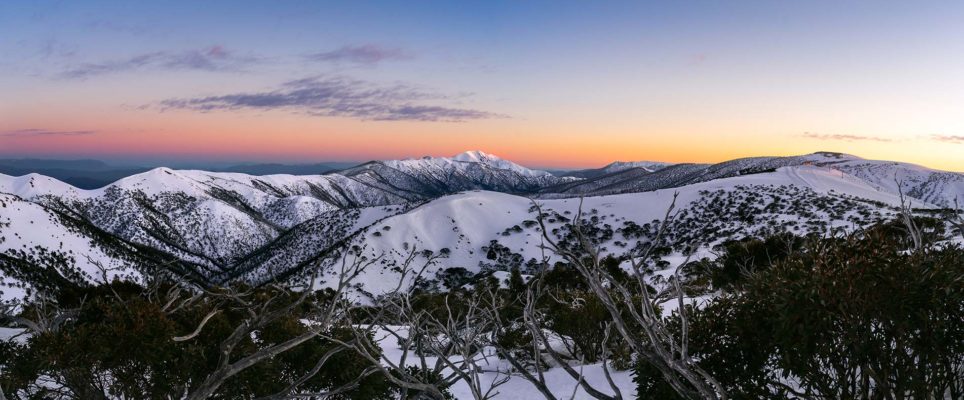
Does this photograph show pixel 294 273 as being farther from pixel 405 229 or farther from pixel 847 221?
pixel 847 221

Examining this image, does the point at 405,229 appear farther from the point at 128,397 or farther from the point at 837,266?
the point at 837,266

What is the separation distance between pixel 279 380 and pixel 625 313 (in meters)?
13.4

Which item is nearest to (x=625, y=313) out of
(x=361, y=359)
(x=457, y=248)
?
(x=361, y=359)

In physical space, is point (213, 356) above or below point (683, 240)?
above

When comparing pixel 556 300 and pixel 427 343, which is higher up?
pixel 556 300

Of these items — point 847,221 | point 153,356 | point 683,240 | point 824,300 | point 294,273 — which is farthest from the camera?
point 294,273

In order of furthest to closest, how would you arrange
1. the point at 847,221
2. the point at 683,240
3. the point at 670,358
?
the point at 683,240 → the point at 847,221 → the point at 670,358

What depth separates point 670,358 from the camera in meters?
3.71

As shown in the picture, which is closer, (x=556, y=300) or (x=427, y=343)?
(x=427, y=343)

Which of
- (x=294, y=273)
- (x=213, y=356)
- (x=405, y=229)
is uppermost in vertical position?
(x=213, y=356)

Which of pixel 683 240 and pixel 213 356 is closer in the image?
pixel 213 356

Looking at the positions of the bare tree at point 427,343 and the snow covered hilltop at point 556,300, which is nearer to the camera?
the bare tree at point 427,343

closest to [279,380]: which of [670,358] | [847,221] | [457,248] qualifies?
[670,358]

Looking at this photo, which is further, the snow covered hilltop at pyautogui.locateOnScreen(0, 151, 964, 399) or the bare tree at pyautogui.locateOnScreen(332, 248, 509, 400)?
the snow covered hilltop at pyautogui.locateOnScreen(0, 151, 964, 399)
